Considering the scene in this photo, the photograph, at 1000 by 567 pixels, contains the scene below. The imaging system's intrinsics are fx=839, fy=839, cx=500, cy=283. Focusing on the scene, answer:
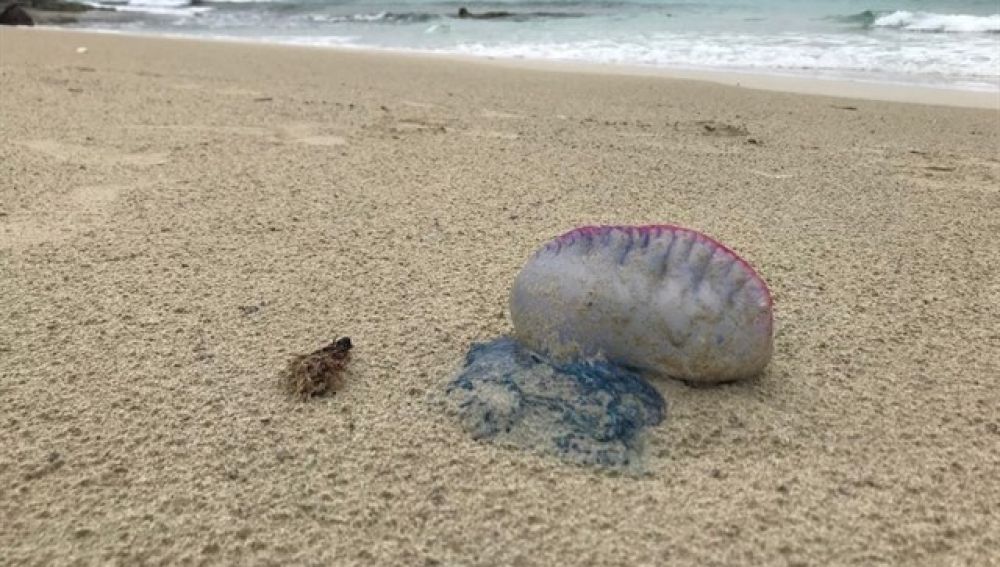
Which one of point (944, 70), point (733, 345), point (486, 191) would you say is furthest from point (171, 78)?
point (944, 70)

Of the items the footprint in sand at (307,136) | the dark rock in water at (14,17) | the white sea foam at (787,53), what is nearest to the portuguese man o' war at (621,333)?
the footprint in sand at (307,136)

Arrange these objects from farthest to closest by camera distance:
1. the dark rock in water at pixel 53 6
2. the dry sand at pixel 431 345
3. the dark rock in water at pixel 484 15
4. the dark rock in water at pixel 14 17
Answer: the dark rock in water at pixel 53 6 < the dark rock in water at pixel 484 15 < the dark rock in water at pixel 14 17 < the dry sand at pixel 431 345

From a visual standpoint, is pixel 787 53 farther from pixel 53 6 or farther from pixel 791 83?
pixel 53 6

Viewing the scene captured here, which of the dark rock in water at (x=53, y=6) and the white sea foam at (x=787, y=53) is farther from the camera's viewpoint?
the dark rock in water at (x=53, y=6)

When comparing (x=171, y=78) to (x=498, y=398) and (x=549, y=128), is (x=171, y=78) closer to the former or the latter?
(x=549, y=128)

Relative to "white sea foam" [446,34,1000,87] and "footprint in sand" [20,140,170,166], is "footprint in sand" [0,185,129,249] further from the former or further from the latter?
"white sea foam" [446,34,1000,87]

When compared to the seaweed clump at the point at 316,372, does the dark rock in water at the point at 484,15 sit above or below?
above

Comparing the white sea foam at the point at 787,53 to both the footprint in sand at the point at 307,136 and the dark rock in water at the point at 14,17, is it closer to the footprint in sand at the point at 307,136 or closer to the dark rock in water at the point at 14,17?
the footprint in sand at the point at 307,136
